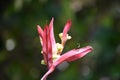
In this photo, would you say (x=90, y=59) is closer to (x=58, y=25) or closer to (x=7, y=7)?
(x=58, y=25)

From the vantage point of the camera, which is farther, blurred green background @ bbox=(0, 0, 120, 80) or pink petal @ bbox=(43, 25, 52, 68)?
blurred green background @ bbox=(0, 0, 120, 80)

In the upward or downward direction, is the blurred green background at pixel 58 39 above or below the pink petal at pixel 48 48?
below

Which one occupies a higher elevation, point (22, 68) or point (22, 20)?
point (22, 20)

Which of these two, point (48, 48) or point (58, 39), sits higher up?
point (48, 48)

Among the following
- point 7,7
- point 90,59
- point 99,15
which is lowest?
point 90,59

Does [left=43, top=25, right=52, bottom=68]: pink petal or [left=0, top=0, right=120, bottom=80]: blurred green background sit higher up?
[left=43, top=25, right=52, bottom=68]: pink petal

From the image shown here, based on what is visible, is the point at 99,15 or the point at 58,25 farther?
the point at 99,15

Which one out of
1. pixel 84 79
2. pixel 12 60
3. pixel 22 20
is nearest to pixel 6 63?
pixel 12 60

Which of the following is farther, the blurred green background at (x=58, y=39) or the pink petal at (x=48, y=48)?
the blurred green background at (x=58, y=39)
